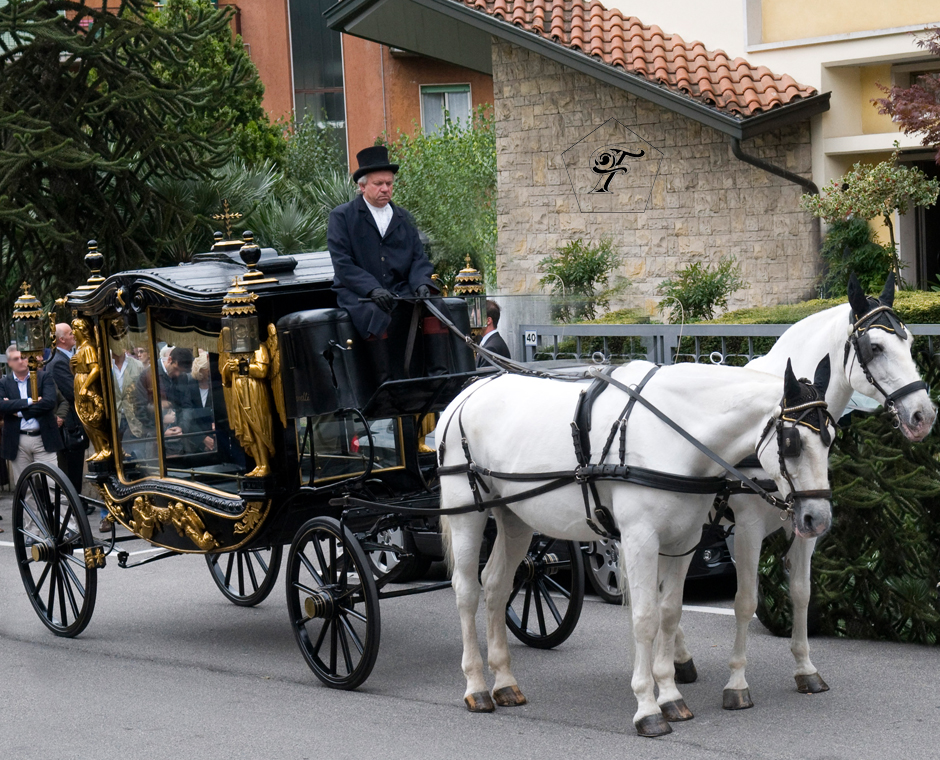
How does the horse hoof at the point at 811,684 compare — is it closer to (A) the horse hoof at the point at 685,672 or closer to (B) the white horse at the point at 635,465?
(A) the horse hoof at the point at 685,672

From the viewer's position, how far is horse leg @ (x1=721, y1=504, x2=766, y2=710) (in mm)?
5910

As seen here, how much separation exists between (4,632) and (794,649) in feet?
16.5

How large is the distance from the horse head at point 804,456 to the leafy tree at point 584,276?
1137 cm

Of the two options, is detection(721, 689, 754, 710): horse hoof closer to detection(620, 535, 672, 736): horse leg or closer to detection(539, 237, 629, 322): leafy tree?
detection(620, 535, 672, 736): horse leg

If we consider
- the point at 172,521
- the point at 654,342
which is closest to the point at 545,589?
the point at 172,521

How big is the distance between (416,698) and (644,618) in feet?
4.89

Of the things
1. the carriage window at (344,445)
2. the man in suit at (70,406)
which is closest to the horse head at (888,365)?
the carriage window at (344,445)

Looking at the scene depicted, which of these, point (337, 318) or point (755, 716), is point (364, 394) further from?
point (755, 716)

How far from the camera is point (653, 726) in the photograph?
217 inches

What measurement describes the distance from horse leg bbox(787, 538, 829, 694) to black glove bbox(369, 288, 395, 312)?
7.87ft

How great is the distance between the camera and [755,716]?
580 cm

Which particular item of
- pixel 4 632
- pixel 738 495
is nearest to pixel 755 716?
pixel 738 495

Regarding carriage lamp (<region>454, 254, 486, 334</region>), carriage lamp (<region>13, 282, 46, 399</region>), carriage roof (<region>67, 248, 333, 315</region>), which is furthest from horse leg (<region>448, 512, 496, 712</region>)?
carriage lamp (<region>13, 282, 46, 399</region>)

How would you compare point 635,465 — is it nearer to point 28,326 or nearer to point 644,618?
point 644,618
